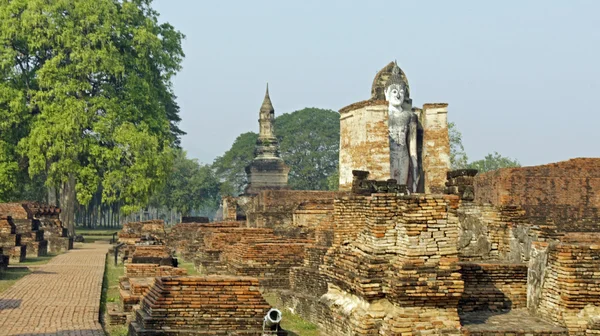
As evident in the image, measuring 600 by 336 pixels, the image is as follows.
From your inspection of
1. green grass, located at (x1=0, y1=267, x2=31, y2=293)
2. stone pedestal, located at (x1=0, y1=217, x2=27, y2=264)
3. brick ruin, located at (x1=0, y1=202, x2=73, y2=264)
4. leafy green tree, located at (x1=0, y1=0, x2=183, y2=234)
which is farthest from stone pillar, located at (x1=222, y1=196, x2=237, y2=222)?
green grass, located at (x1=0, y1=267, x2=31, y2=293)

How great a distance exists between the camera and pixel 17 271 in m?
20.3

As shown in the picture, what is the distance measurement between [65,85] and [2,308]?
23.6 meters

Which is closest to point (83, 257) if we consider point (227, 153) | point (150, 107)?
point (150, 107)

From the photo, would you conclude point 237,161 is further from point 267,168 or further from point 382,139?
point 382,139

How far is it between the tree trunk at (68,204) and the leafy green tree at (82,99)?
0.16 ft

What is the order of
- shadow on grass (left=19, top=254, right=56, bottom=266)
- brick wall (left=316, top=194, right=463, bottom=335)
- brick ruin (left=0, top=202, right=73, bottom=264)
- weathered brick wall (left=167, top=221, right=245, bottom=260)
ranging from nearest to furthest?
brick wall (left=316, top=194, right=463, bottom=335), shadow on grass (left=19, top=254, right=56, bottom=266), brick ruin (left=0, top=202, right=73, bottom=264), weathered brick wall (left=167, top=221, right=245, bottom=260)

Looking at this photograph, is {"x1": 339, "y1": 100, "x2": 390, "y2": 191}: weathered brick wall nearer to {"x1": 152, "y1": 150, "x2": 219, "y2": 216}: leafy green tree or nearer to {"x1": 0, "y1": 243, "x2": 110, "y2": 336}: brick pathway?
{"x1": 0, "y1": 243, "x2": 110, "y2": 336}: brick pathway

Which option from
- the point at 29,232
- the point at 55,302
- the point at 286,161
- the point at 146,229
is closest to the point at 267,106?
the point at 286,161

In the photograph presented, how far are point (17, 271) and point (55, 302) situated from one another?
20.7 ft

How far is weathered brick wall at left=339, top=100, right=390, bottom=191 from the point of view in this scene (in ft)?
69.8

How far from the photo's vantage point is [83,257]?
2623 centimetres

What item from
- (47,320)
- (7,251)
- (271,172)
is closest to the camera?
(47,320)

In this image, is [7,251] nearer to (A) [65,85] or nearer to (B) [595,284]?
(A) [65,85]

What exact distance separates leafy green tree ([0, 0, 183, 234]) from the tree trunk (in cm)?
5
